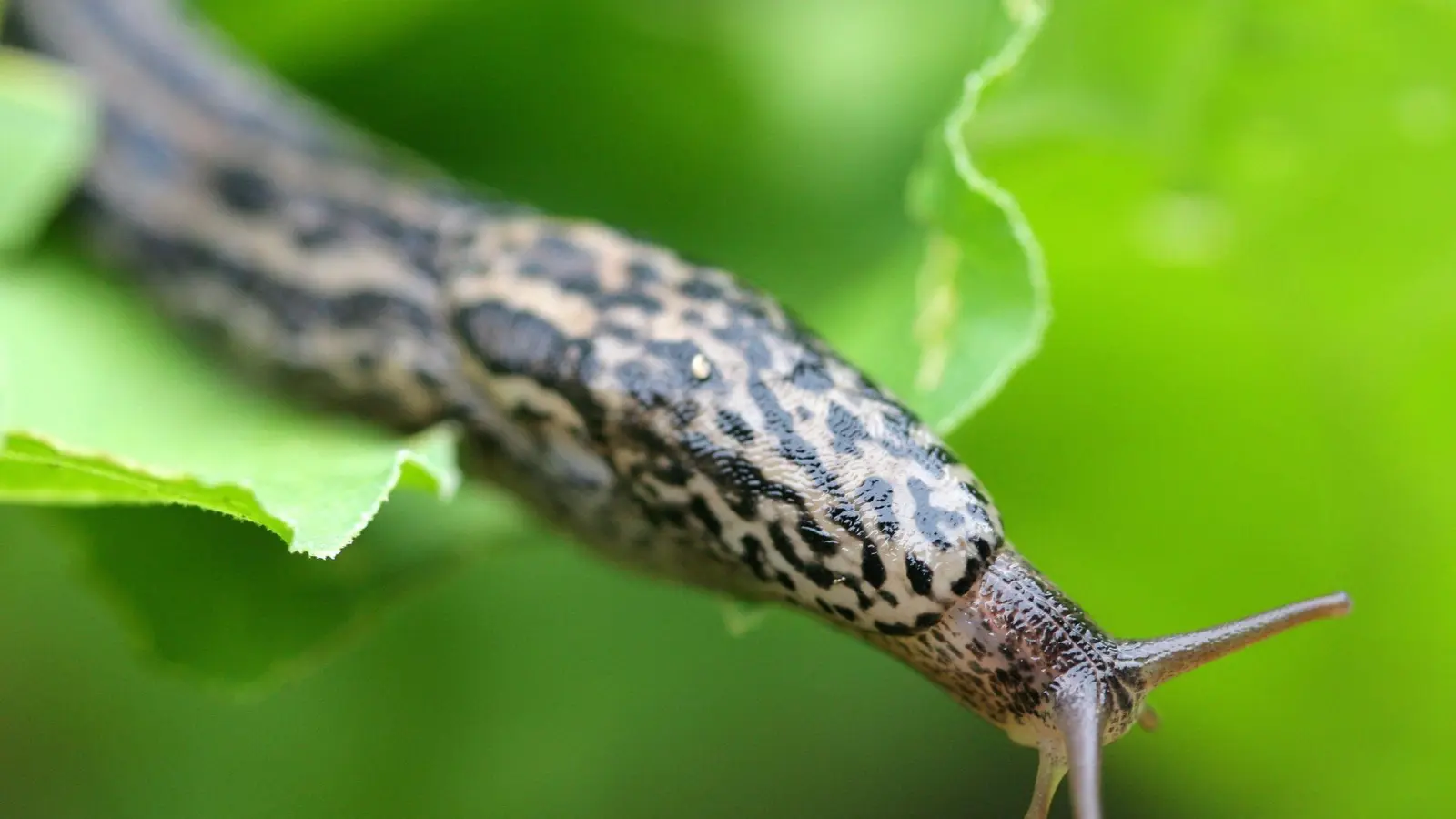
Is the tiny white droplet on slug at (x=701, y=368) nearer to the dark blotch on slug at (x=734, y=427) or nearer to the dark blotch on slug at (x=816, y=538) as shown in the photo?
the dark blotch on slug at (x=734, y=427)

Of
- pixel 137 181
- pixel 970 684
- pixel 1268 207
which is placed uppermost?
pixel 1268 207

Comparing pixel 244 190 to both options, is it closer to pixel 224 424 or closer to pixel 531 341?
pixel 224 424

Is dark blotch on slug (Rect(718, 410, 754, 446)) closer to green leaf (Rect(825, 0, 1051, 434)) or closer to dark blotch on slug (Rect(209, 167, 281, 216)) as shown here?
green leaf (Rect(825, 0, 1051, 434))

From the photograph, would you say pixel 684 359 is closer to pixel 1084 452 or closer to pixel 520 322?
pixel 520 322

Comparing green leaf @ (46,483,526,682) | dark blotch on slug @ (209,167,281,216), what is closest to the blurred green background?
green leaf @ (46,483,526,682)

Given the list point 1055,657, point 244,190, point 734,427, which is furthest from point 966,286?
point 244,190

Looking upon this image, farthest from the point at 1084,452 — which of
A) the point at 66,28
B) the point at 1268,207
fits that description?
the point at 66,28
